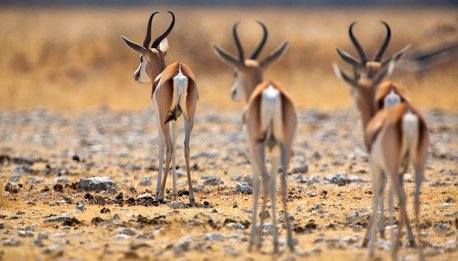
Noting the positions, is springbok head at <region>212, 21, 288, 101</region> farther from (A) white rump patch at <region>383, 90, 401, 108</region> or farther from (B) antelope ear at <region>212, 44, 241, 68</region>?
(A) white rump patch at <region>383, 90, 401, 108</region>

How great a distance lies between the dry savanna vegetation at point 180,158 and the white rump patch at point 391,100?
4.95ft

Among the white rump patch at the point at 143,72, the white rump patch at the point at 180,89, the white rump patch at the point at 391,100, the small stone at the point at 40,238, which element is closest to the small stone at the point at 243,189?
the white rump patch at the point at 180,89

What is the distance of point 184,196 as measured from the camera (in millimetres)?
12664

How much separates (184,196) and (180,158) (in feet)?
14.3

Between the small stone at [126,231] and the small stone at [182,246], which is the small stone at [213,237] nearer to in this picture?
the small stone at [182,246]

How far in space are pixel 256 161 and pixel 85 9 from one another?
6428cm

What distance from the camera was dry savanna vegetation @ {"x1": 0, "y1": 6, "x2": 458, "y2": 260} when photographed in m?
9.51

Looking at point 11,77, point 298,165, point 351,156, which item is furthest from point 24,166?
point 11,77

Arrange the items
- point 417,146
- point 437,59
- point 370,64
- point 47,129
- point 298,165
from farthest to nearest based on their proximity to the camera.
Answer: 1. point 437,59
2. point 47,129
3. point 298,165
4. point 370,64
5. point 417,146

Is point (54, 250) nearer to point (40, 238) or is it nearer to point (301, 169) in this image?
point (40, 238)

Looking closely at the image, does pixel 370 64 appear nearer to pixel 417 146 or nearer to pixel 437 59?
pixel 417 146

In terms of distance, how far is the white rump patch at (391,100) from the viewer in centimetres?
1010

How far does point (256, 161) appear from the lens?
368 inches

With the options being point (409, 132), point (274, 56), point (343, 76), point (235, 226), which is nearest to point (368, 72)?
point (274, 56)
